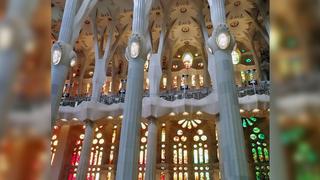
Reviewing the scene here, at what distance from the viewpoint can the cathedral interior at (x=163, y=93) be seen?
19188 mm

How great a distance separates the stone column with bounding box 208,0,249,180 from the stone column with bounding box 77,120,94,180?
9354 millimetres

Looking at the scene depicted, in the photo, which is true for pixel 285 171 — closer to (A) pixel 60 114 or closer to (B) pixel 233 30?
(A) pixel 60 114

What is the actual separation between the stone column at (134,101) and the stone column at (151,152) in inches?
215

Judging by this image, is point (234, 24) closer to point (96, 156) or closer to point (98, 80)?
point (98, 80)

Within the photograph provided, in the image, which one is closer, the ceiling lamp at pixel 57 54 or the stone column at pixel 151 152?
the ceiling lamp at pixel 57 54

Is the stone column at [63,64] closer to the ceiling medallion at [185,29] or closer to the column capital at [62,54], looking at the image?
the column capital at [62,54]

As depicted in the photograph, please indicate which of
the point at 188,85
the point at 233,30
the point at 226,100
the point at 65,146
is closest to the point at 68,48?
the point at 226,100

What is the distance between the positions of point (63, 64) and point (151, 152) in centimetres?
727

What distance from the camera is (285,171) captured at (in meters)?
0.81

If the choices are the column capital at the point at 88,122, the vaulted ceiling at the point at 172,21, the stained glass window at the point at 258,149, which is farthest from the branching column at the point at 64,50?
the stained glass window at the point at 258,149

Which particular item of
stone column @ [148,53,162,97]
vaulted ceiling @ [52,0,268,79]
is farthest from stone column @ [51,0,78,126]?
vaulted ceiling @ [52,0,268,79]

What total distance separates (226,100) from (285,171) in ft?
37.9

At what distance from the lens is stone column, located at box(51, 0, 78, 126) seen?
12742 mm

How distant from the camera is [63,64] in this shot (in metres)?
13.8
